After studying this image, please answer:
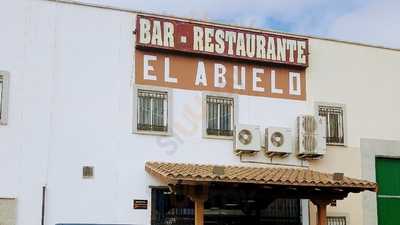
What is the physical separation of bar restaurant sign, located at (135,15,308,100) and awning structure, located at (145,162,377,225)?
2125 mm

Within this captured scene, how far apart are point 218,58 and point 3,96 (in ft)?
17.2

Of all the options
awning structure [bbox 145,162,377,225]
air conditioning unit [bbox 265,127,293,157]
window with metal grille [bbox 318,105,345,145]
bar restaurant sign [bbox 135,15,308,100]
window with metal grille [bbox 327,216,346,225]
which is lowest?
window with metal grille [bbox 327,216,346,225]

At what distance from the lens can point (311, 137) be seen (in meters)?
17.4

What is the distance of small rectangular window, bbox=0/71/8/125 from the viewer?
15.1 m

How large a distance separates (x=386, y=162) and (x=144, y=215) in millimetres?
6970

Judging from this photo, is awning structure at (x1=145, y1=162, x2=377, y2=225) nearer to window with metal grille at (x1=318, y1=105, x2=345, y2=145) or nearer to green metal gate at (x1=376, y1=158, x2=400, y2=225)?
window with metal grille at (x1=318, y1=105, x2=345, y2=145)

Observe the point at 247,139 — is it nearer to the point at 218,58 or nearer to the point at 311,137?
the point at 311,137

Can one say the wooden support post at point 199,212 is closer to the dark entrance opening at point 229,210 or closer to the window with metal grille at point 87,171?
the dark entrance opening at point 229,210

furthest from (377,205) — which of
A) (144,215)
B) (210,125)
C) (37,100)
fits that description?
(37,100)

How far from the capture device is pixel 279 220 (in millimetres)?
17109

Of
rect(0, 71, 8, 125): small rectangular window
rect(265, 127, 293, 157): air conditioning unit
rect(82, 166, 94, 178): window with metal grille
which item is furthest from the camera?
rect(265, 127, 293, 157): air conditioning unit

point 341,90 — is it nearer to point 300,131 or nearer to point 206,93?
point 300,131

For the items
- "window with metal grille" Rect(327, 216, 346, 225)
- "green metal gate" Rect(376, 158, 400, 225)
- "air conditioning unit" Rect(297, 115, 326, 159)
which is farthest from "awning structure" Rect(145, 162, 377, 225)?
"green metal gate" Rect(376, 158, 400, 225)

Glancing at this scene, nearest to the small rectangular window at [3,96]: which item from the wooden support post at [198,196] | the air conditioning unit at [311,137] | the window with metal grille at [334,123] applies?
the wooden support post at [198,196]
